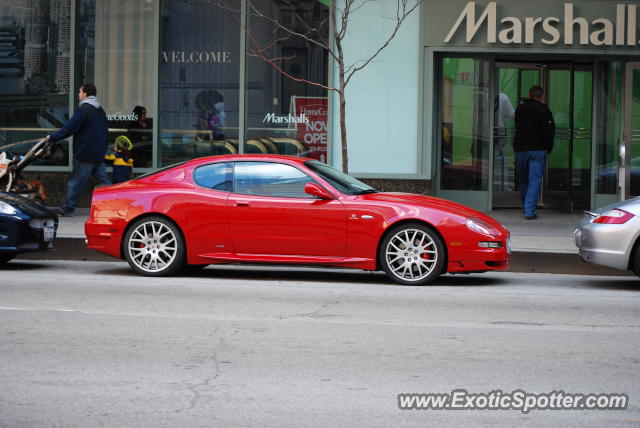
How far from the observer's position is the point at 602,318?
8680mm

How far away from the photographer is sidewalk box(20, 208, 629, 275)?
1274 cm

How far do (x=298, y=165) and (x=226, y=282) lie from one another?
1482 millimetres

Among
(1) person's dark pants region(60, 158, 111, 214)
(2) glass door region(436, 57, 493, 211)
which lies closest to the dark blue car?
(1) person's dark pants region(60, 158, 111, 214)

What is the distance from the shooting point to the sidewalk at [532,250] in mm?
12742

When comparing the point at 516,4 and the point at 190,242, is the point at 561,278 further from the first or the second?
the point at 516,4

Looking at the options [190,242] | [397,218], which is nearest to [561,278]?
[397,218]

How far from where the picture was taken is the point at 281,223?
10.8 metres

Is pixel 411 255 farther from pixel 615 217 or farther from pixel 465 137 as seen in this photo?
pixel 465 137

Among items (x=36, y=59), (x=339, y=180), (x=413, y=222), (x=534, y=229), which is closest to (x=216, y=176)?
(x=339, y=180)

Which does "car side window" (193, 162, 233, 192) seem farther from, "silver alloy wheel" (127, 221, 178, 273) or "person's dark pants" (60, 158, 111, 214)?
"person's dark pants" (60, 158, 111, 214)

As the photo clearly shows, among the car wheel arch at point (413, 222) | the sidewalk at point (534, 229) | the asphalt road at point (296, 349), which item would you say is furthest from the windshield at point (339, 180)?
the sidewalk at point (534, 229)

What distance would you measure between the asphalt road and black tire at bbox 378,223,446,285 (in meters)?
0.21

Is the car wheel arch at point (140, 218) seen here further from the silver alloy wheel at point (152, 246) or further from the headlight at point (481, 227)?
the headlight at point (481, 227)

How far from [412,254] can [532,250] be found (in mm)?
3097
